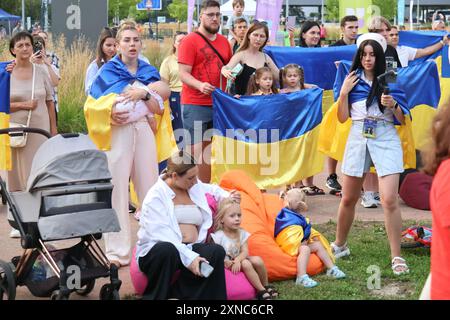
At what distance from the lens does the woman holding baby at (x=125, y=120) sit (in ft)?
24.1

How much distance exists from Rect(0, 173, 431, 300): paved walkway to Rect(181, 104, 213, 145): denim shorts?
111cm

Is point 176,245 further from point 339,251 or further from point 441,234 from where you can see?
point 441,234

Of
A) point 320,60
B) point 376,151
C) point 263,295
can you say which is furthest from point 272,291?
point 320,60

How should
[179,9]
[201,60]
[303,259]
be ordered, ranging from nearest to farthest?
[303,259] < [201,60] < [179,9]

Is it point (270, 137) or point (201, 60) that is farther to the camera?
point (270, 137)

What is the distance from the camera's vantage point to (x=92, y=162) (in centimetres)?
620

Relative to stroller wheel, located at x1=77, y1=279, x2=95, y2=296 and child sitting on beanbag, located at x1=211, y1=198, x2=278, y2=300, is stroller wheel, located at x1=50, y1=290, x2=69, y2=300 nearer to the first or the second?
stroller wheel, located at x1=77, y1=279, x2=95, y2=296

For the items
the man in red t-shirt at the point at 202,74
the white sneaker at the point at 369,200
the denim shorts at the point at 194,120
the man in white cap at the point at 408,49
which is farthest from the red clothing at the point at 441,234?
the man in white cap at the point at 408,49

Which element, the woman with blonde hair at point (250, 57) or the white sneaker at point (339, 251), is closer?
the white sneaker at point (339, 251)

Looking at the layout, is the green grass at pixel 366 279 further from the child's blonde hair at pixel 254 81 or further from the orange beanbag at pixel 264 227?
the child's blonde hair at pixel 254 81

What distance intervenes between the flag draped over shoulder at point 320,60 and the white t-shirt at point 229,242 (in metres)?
5.00

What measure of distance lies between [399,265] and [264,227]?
1183 millimetres

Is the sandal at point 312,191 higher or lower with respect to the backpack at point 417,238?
lower

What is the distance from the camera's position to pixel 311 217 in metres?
9.35
